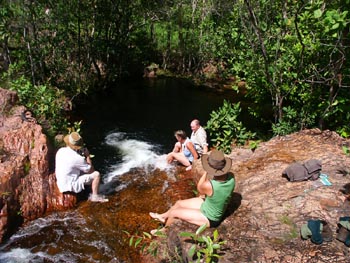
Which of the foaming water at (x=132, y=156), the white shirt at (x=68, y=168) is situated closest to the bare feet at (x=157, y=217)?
the white shirt at (x=68, y=168)

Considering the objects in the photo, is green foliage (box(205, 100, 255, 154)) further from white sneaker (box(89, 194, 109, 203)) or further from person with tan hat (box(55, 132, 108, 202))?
person with tan hat (box(55, 132, 108, 202))

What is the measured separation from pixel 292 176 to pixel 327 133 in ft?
9.14

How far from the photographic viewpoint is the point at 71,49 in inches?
611

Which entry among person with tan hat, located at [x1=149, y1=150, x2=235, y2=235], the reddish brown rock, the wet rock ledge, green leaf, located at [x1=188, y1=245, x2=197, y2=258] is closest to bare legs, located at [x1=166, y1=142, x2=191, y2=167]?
the wet rock ledge

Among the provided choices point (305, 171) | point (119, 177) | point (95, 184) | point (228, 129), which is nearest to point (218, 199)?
point (305, 171)

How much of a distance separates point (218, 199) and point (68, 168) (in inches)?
135

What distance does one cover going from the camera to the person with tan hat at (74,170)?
707cm

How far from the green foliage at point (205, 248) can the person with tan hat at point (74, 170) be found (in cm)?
316

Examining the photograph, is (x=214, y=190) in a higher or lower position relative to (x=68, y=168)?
higher

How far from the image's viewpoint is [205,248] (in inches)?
201

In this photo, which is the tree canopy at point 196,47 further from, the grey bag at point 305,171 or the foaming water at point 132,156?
the foaming water at point 132,156

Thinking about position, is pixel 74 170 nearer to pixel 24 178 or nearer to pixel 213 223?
pixel 24 178

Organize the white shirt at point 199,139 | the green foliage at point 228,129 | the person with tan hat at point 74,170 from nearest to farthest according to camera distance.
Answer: the person with tan hat at point 74,170 → the white shirt at point 199,139 → the green foliage at point 228,129

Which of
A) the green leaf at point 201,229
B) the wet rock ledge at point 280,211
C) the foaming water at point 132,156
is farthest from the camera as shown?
the foaming water at point 132,156
